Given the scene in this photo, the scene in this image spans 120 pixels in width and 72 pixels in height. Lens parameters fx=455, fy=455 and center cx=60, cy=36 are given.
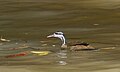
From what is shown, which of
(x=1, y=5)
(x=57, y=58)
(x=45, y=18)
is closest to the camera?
(x=57, y=58)

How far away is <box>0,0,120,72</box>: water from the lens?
5871mm

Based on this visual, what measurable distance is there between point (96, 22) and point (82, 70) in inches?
250

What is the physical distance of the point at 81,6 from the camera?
50.2ft

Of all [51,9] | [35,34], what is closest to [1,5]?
[51,9]

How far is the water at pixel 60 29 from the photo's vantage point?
5871 millimetres

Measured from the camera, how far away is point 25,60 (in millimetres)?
6422

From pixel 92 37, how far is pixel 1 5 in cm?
800

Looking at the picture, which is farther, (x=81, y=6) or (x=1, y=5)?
(x=1, y=5)

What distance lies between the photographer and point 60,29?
10633mm

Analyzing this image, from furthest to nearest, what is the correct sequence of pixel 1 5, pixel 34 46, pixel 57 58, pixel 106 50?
pixel 1 5
pixel 34 46
pixel 106 50
pixel 57 58

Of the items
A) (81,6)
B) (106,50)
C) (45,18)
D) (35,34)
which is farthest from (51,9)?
(106,50)

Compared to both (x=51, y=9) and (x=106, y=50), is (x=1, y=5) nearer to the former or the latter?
(x=51, y=9)

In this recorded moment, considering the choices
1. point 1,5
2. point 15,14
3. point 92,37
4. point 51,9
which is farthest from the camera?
point 1,5

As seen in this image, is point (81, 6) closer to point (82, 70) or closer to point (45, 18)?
point (45, 18)
